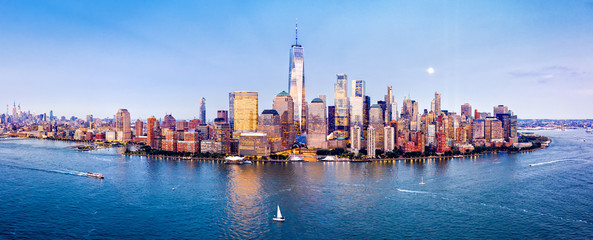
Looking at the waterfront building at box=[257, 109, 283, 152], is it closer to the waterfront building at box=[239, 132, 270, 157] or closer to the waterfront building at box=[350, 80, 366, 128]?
the waterfront building at box=[239, 132, 270, 157]

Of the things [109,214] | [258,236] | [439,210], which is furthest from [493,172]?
[109,214]

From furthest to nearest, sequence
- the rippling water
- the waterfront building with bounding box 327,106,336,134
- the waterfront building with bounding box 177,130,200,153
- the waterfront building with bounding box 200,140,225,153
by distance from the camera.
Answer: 1. the waterfront building with bounding box 327,106,336,134
2. the waterfront building with bounding box 177,130,200,153
3. the waterfront building with bounding box 200,140,225,153
4. the rippling water

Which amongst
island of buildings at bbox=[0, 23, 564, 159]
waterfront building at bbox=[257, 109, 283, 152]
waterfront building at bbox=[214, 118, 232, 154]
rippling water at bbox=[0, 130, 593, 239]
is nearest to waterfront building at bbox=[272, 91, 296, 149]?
island of buildings at bbox=[0, 23, 564, 159]

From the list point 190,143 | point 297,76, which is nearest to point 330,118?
point 297,76

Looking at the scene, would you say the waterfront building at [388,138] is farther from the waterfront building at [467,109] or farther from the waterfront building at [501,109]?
the waterfront building at [467,109]

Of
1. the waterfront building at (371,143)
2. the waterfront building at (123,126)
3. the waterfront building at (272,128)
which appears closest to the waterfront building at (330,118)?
the waterfront building at (272,128)

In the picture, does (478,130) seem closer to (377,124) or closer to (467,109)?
(377,124)
